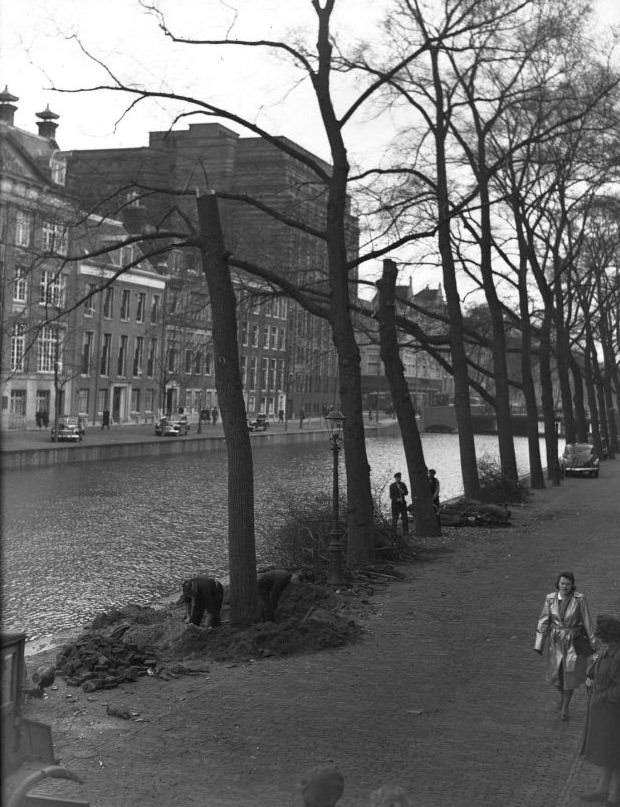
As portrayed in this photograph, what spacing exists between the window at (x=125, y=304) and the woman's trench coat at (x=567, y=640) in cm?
7375

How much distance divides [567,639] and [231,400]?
5.88 metres

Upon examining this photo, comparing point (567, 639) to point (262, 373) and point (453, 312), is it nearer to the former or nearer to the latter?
point (453, 312)

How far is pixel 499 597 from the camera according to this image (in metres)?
16.0

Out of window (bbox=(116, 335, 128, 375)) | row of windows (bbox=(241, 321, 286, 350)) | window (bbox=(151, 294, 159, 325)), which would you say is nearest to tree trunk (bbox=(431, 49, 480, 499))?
window (bbox=(151, 294, 159, 325))

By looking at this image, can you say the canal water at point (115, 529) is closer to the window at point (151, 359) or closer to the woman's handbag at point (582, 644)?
the woman's handbag at point (582, 644)

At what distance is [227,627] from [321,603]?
222 cm

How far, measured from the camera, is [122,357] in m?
81.2

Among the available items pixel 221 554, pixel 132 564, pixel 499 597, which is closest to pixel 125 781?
pixel 499 597

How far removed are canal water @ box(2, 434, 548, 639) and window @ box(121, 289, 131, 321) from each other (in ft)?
105

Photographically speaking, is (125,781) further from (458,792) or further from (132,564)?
(132,564)

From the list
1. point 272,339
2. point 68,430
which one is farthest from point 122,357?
point 68,430

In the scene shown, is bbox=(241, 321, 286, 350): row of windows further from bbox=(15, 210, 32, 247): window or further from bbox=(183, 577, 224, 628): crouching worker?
bbox=(183, 577, 224, 628): crouching worker

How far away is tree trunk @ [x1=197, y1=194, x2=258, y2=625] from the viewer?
45.0 feet

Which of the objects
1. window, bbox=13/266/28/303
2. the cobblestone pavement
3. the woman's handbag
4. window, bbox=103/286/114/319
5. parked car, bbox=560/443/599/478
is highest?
window, bbox=103/286/114/319
